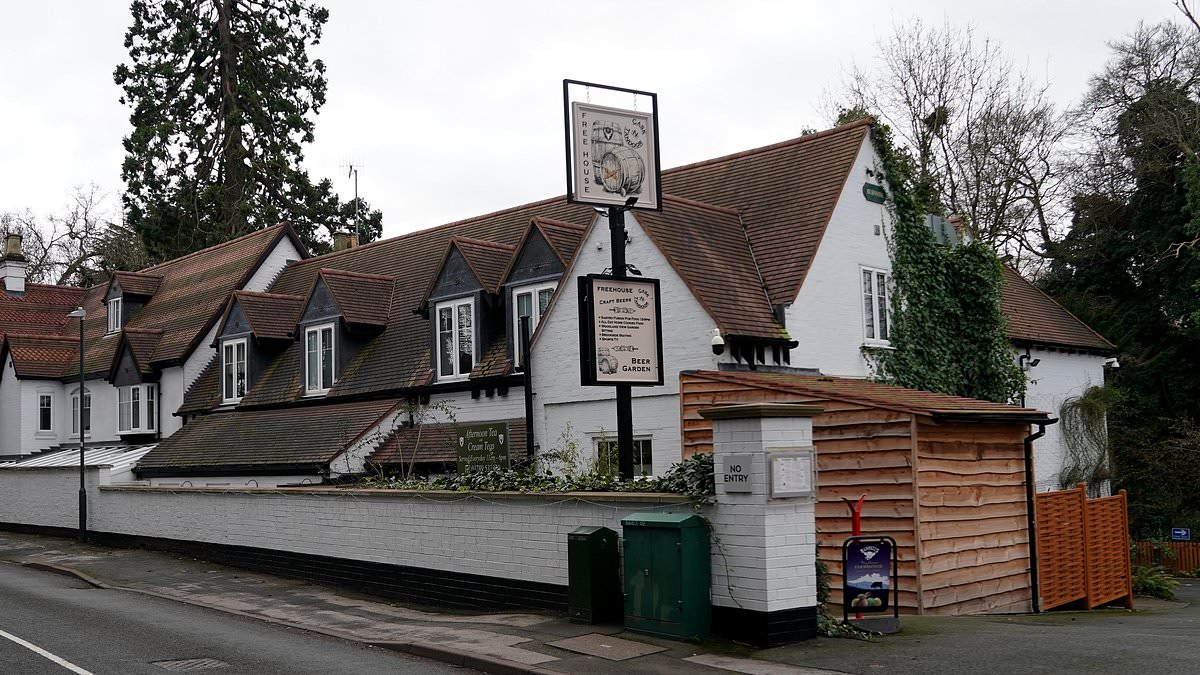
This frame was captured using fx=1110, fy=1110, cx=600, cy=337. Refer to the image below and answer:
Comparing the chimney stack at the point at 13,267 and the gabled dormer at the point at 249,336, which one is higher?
the chimney stack at the point at 13,267

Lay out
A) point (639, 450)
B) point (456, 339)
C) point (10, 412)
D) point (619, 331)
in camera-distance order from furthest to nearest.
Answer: point (10, 412)
point (456, 339)
point (639, 450)
point (619, 331)

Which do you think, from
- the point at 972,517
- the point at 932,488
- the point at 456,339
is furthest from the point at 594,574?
the point at 456,339

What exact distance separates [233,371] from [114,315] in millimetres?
11091

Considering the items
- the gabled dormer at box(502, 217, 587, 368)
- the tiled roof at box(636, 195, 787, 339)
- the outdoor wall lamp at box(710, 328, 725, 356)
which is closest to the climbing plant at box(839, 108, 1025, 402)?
the tiled roof at box(636, 195, 787, 339)

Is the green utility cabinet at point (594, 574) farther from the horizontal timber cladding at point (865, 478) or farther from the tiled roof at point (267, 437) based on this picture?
the tiled roof at point (267, 437)

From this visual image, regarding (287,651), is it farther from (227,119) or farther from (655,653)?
(227,119)

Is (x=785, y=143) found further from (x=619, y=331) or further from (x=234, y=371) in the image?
(x=234, y=371)

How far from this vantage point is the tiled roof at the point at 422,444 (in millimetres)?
22781

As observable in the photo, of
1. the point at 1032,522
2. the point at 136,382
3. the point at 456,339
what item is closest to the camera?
the point at 1032,522

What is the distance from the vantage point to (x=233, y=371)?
32031 millimetres

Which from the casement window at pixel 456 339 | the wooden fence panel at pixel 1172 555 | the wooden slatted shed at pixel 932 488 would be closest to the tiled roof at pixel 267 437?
the casement window at pixel 456 339

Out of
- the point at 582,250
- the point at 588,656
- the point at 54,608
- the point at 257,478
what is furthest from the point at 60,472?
the point at 588,656

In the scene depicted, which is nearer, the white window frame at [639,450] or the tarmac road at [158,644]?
the tarmac road at [158,644]

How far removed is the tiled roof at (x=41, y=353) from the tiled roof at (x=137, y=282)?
3.39 meters
